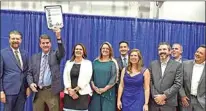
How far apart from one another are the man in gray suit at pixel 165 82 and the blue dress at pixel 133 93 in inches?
5.5

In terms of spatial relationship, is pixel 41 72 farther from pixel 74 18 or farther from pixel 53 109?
pixel 74 18

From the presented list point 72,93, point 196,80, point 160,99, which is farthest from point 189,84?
point 72,93

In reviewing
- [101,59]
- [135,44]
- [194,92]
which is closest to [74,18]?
[135,44]

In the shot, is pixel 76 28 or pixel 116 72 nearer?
pixel 116 72

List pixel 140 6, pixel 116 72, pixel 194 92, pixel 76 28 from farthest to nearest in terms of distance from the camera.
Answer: pixel 140 6 → pixel 76 28 → pixel 116 72 → pixel 194 92

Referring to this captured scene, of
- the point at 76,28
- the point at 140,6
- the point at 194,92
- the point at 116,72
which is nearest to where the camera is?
the point at 194,92

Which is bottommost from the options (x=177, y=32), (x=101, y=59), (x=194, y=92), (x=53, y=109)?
(x=53, y=109)

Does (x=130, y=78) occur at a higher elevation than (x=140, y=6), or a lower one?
lower

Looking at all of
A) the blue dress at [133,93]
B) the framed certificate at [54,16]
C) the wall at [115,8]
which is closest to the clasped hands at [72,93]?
the blue dress at [133,93]

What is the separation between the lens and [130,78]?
367 cm

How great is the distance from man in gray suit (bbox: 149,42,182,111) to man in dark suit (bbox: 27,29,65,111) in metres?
1.16

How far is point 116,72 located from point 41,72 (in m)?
0.94

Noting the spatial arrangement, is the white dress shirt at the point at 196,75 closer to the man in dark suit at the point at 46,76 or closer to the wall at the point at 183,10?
the man in dark suit at the point at 46,76

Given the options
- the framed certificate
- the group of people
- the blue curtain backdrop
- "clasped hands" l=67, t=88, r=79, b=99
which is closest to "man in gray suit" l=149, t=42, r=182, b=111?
the group of people
